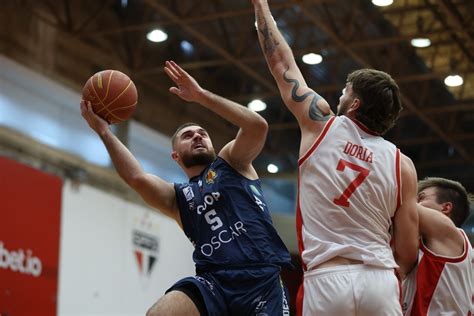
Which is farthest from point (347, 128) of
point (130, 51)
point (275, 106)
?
point (275, 106)

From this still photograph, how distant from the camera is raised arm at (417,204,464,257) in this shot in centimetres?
526

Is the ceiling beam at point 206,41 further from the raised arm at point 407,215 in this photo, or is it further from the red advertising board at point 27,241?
the raised arm at point 407,215

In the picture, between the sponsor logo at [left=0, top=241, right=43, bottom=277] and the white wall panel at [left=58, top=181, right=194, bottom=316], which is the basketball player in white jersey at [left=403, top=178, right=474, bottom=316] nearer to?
the sponsor logo at [left=0, top=241, right=43, bottom=277]

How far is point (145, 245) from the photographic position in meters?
20.0

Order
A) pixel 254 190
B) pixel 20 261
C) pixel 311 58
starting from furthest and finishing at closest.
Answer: pixel 311 58 < pixel 20 261 < pixel 254 190

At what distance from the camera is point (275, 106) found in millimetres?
25484

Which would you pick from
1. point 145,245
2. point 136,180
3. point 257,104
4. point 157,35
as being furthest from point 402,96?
point 136,180

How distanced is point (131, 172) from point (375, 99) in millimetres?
2425

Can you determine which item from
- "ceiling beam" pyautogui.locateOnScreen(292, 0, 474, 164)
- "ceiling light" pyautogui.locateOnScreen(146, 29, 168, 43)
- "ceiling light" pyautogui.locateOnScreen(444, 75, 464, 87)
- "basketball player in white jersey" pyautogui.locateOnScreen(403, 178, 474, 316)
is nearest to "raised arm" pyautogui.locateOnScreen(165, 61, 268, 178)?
"basketball player in white jersey" pyautogui.locateOnScreen(403, 178, 474, 316)

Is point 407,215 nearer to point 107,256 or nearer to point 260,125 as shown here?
point 260,125

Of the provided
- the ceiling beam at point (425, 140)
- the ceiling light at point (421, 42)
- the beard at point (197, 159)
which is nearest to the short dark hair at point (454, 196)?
the beard at point (197, 159)

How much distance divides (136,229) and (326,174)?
15.4 metres

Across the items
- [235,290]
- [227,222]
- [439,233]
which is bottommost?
[235,290]

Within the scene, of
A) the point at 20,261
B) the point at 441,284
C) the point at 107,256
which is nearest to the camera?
the point at 441,284
